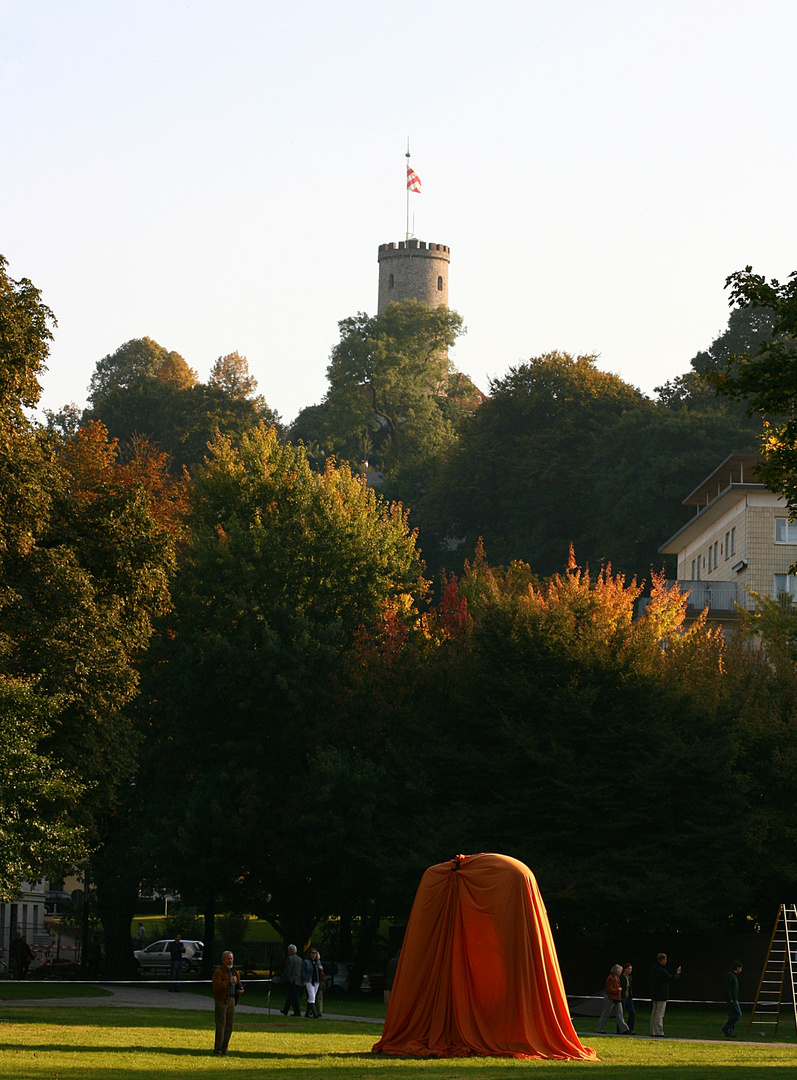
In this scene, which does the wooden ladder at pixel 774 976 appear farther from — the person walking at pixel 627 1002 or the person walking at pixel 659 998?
the person walking at pixel 659 998

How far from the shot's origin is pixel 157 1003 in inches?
1348

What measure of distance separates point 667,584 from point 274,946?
23.0 m

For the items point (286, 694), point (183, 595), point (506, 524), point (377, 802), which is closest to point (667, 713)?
point (377, 802)

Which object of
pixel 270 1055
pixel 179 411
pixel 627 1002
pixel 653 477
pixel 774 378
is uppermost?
pixel 179 411

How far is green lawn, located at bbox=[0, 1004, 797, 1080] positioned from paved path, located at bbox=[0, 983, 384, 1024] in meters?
2.07

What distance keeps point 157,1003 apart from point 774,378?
21.2 metres

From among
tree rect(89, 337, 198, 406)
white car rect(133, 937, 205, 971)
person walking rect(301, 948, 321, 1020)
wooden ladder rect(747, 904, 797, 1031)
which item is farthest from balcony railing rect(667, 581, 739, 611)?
tree rect(89, 337, 198, 406)

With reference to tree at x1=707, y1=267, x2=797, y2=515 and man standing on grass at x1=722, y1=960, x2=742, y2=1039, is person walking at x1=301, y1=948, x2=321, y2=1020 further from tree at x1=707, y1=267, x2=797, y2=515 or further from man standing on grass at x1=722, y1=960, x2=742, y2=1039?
tree at x1=707, y1=267, x2=797, y2=515

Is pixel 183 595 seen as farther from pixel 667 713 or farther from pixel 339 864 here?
pixel 667 713

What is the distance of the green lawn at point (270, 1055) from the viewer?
64.6 ft

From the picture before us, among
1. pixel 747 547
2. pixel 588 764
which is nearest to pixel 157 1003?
pixel 588 764

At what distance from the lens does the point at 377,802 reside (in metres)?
40.8

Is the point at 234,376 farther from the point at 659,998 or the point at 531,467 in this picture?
the point at 659,998

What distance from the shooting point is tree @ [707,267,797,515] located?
21562mm
